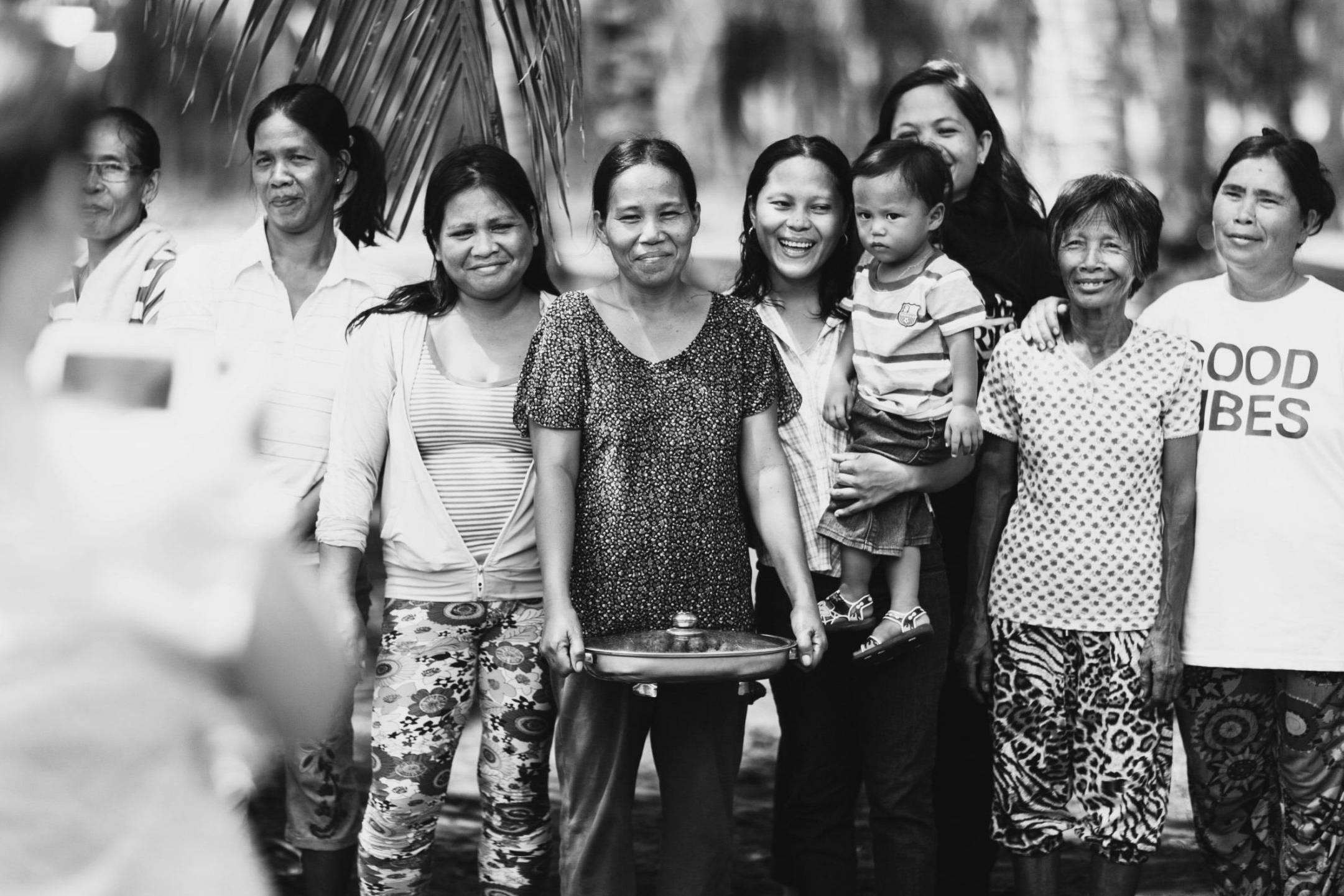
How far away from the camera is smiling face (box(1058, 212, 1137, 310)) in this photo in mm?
3561

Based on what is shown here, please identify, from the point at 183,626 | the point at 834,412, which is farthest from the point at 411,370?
the point at 183,626

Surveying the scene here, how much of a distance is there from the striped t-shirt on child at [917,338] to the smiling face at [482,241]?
32.7 inches

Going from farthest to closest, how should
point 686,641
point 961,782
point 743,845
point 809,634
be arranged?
1. point 743,845
2. point 961,782
3. point 809,634
4. point 686,641

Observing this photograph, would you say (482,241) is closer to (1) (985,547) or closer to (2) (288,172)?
(2) (288,172)

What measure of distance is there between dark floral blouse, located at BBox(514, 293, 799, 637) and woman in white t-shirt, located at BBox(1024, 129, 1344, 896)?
875 millimetres

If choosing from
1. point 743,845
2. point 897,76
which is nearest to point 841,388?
point 743,845

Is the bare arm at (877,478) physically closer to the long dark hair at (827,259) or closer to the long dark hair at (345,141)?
the long dark hair at (827,259)

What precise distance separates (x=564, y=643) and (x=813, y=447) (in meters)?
0.81

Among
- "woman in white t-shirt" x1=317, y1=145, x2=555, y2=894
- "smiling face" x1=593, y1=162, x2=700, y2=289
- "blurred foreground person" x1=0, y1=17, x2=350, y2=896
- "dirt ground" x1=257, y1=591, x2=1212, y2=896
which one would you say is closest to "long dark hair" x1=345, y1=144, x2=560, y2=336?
"woman in white t-shirt" x1=317, y1=145, x2=555, y2=894

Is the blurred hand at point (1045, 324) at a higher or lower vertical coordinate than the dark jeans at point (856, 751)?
higher

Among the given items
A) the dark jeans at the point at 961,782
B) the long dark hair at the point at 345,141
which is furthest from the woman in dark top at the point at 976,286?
the long dark hair at the point at 345,141

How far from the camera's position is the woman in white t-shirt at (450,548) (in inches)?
138

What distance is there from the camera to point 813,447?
3.70m

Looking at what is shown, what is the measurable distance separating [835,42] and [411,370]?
5056 mm
